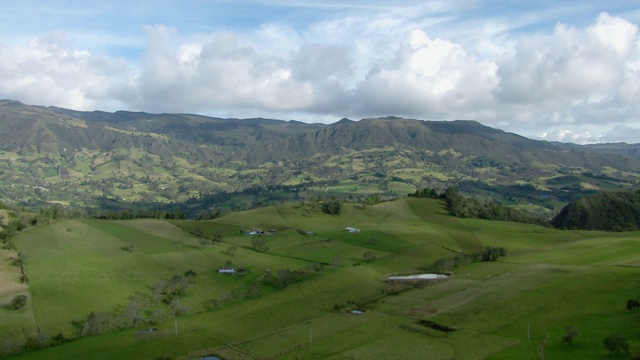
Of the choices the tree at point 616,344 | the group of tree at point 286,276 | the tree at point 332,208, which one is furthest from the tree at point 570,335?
the tree at point 332,208

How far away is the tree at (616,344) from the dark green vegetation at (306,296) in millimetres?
158

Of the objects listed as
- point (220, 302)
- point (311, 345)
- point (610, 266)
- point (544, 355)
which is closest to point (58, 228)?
point (220, 302)

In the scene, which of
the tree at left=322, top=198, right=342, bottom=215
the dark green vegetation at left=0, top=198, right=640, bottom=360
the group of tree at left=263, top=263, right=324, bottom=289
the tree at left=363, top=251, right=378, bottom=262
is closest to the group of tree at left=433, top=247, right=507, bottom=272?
the dark green vegetation at left=0, top=198, right=640, bottom=360

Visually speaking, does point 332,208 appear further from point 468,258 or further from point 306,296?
point 306,296

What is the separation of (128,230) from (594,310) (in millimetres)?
121533

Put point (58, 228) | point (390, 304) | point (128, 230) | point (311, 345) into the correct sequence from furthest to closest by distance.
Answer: point (128, 230) → point (58, 228) → point (390, 304) → point (311, 345)

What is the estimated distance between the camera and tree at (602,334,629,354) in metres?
56.1

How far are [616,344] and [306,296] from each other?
5467 centimetres

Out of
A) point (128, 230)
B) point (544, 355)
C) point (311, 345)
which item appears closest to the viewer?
point (544, 355)

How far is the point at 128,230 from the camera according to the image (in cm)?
14738

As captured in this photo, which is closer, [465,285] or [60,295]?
[60,295]

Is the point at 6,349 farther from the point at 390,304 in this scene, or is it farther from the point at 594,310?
the point at 594,310

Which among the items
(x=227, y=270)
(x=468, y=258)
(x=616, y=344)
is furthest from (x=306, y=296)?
(x=616, y=344)

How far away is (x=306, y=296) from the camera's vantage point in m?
97.3
